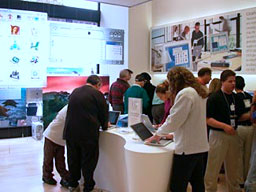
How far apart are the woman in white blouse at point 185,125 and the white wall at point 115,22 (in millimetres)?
4197

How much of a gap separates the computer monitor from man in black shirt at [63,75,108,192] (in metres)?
2.70

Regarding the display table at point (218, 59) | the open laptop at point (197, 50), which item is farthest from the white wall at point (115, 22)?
the display table at point (218, 59)

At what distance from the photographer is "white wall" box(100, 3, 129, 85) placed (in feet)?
22.2

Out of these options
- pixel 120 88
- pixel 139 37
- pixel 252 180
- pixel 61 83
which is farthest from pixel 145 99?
pixel 61 83

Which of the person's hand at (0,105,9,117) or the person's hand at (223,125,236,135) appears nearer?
the person's hand at (223,125,236,135)

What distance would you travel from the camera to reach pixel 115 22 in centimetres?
720

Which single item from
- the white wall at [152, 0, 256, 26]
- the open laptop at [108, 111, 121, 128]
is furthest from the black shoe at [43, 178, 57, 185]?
the white wall at [152, 0, 256, 26]

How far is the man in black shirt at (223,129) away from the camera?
10.5 feet

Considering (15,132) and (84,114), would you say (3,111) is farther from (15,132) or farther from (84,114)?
(84,114)

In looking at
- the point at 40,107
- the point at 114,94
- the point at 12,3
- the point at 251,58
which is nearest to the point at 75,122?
the point at 114,94

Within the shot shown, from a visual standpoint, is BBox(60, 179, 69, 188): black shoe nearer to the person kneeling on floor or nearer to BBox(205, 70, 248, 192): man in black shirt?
the person kneeling on floor

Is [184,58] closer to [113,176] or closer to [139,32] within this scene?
[139,32]

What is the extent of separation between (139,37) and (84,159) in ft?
13.0

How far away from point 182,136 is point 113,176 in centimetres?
132
